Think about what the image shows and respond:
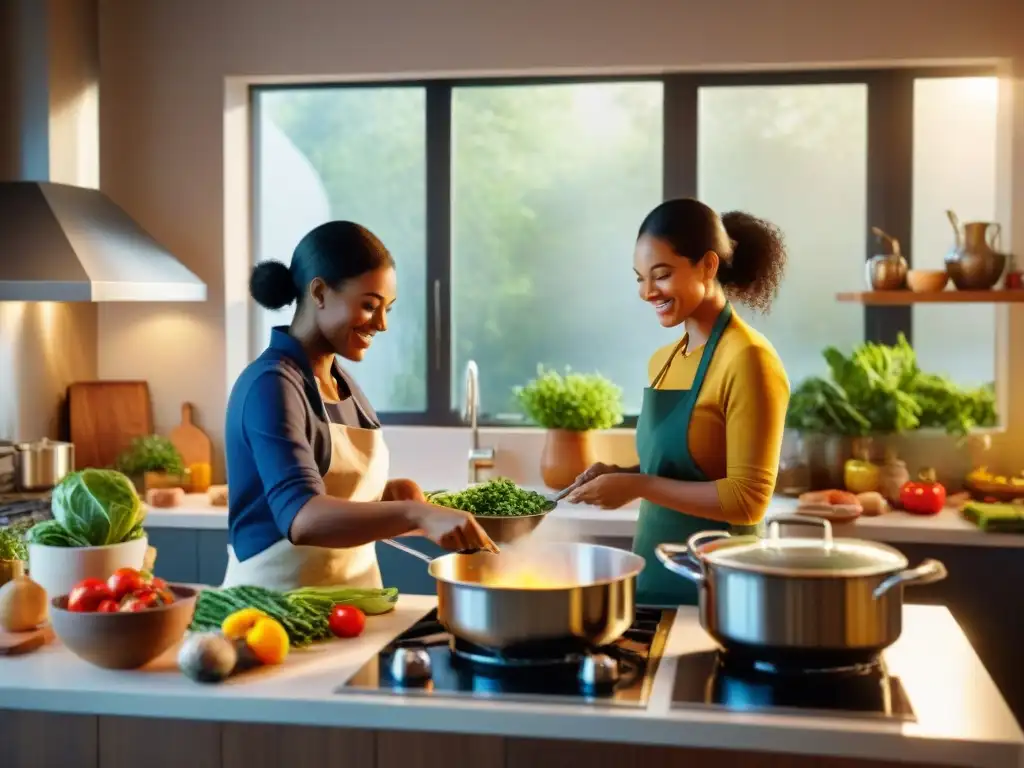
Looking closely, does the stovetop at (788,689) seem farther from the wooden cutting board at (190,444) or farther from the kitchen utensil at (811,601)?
the wooden cutting board at (190,444)

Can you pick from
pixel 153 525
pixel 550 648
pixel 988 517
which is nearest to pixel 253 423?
pixel 550 648

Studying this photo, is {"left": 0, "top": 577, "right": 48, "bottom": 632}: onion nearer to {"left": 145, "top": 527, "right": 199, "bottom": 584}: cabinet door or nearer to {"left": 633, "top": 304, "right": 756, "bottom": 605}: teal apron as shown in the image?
{"left": 633, "top": 304, "right": 756, "bottom": 605}: teal apron

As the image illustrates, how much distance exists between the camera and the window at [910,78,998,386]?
14.8 ft

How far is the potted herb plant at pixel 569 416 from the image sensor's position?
4.43m

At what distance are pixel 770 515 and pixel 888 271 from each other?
1.05 metres

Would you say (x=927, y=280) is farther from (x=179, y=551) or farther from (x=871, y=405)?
(x=179, y=551)

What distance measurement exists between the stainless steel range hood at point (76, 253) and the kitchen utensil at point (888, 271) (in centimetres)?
225

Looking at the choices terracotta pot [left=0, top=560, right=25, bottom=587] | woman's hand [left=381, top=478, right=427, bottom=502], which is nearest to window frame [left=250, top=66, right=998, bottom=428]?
woman's hand [left=381, top=478, right=427, bottom=502]

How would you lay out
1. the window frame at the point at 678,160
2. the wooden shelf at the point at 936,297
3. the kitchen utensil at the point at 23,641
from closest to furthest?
the kitchen utensil at the point at 23,641
the wooden shelf at the point at 936,297
the window frame at the point at 678,160

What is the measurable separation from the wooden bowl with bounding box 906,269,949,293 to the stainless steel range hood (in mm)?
2370

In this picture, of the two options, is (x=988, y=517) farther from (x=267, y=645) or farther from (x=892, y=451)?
(x=267, y=645)

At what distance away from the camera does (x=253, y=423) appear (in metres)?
2.37

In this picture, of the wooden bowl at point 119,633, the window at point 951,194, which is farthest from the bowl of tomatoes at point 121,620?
the window at point 951,194

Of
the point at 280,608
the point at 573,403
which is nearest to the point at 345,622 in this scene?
the point at 280,608
